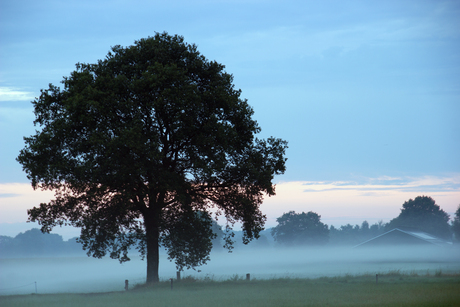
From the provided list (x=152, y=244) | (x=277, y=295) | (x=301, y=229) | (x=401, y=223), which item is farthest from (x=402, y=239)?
(x=277, y=295)

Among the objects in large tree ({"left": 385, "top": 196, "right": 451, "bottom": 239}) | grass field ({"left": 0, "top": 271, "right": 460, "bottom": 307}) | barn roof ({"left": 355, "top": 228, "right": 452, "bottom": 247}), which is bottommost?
grass field ({"left": 0, "top": 271, "right": 460, "bottom": 307})

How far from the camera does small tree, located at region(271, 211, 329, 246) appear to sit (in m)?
160

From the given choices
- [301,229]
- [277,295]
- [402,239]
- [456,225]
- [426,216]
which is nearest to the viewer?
[277,295]

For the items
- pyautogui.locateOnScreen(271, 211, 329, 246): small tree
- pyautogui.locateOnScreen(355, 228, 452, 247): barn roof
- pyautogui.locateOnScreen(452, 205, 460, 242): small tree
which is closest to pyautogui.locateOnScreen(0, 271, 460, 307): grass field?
pyautogui.locateOnScreen(355, 228, 452, 247): barn roof

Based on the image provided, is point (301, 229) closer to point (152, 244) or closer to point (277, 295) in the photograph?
point (152, 244)

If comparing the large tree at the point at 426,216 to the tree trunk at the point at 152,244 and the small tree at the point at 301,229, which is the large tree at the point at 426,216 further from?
the tree trunk at the point at 152,244

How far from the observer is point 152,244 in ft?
102

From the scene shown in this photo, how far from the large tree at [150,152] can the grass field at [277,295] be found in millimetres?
3897

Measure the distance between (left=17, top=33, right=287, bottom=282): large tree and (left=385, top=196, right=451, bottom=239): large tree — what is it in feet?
429

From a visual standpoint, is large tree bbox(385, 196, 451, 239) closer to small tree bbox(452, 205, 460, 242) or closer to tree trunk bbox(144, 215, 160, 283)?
small tree bbox(452, 205, 460, 242)

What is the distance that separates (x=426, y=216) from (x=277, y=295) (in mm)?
138816

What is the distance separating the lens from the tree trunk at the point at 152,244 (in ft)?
101

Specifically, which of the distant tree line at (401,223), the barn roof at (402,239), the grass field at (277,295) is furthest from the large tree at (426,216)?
the grass field at (277,295)

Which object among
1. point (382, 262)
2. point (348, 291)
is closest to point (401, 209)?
point (382, 262)
